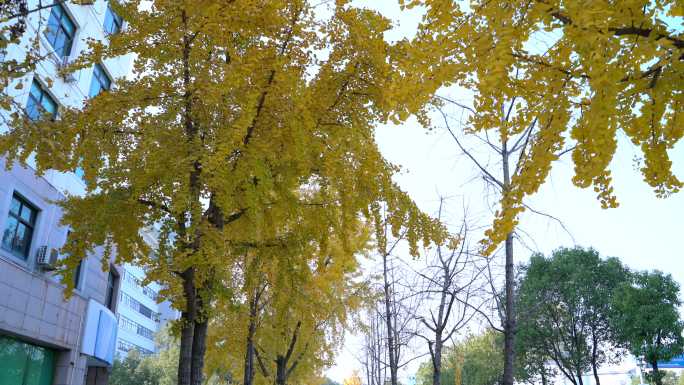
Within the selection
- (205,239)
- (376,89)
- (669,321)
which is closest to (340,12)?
(376,89)

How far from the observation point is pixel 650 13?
11.6ft

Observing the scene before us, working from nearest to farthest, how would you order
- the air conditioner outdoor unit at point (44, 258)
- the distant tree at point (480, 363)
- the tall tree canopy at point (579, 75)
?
the tall tree canopy at point (579, 75)
the air conditioner outdoor unit at point (44, 258)
the distant tree at point (480, 363)

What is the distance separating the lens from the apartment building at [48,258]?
11.8m

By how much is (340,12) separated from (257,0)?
4.11ft

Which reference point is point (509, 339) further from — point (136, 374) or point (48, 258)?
point (136, 374)

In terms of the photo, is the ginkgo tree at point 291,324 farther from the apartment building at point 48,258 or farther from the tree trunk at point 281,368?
the apartment building at point 48,258

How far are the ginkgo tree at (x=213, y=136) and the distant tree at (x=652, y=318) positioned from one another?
21.0 meters

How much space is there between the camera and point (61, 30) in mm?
14117

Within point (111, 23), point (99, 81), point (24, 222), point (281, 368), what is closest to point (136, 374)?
point (281, 368)

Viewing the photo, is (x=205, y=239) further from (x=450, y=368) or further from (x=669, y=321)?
(x=450, y=368)

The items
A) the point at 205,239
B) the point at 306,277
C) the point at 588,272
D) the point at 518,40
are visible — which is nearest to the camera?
the point at 518,40

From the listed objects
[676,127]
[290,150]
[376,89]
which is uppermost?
[376,89]

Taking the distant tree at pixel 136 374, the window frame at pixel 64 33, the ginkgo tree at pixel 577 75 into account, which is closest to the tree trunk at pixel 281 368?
the window frame at pixel 64 33

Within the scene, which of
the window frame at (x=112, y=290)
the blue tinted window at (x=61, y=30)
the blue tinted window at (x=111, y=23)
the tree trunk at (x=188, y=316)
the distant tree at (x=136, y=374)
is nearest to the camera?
the tree trunk at (x=188, y=316)
